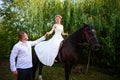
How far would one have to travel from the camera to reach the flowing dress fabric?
7992 mm

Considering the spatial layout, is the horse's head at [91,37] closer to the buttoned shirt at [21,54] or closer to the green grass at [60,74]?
the buttoned shirt at [21,54]

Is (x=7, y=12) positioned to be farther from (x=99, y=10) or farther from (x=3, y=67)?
(x=99, y=10)

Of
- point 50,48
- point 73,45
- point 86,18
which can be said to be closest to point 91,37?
point 73,45

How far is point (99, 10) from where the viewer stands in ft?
37.0

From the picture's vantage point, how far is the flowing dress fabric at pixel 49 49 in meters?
7.99

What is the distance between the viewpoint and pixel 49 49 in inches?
320

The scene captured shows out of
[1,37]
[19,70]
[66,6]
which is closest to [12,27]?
[1,37]

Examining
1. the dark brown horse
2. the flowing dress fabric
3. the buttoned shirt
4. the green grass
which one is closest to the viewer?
the buttoned shirt

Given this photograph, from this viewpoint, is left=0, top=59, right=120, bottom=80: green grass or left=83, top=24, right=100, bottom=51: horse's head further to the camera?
left=0, top=59, right=120, bottom=80: green grass

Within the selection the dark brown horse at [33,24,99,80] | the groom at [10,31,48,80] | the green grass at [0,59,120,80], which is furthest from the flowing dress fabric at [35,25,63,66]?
the groom at [10,31,48,80]

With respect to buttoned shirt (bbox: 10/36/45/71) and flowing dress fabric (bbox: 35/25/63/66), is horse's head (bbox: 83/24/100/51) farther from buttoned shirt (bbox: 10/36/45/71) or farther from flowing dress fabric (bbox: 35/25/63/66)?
buttoned shirt (bbox: 10/36/45/71)

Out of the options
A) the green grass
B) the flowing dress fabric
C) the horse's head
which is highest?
the horse's head

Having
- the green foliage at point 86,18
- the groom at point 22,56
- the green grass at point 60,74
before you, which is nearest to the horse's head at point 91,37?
the groom at point 22,56

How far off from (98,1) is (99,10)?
0.44 m
